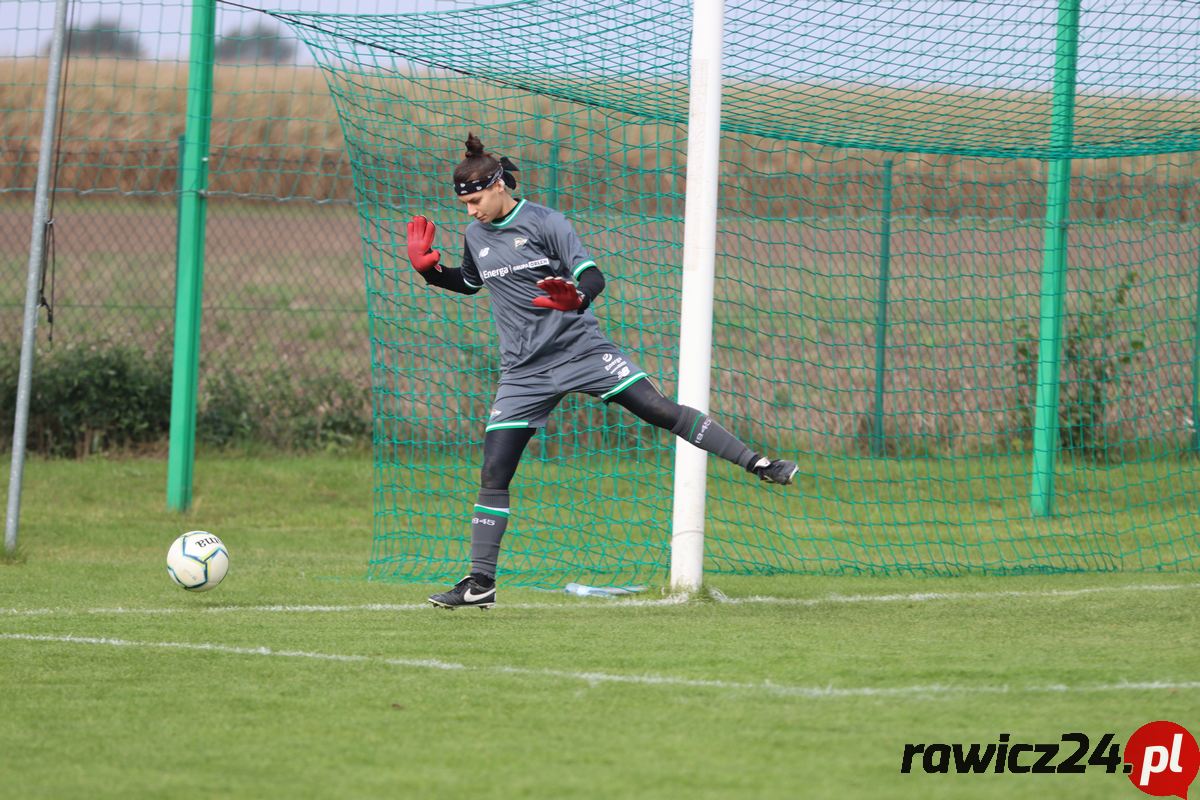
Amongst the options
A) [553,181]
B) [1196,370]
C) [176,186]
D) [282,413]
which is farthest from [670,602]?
[176,186]

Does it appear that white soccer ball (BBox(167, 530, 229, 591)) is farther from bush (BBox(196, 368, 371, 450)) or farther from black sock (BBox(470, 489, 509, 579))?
bush (BBox(196, 368, 371, 450))

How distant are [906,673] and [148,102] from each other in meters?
12.5

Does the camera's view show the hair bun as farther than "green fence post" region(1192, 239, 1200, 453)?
No

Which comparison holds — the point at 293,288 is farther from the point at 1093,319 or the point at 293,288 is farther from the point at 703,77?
the point at 703,77

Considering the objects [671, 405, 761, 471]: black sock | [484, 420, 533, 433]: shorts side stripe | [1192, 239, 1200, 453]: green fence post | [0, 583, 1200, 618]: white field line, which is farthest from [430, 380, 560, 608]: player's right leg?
[1192, 239, 1200, 453]: green fence post

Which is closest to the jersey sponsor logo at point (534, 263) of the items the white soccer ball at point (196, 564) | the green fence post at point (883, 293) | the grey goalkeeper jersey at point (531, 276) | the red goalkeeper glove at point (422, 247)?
the grey goalkeeper jersey at point (531, 276)

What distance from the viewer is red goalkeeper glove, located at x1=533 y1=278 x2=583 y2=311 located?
20.8 feet

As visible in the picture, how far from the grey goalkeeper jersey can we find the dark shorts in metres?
0.05

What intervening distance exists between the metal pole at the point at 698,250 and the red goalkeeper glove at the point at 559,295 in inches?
32.5

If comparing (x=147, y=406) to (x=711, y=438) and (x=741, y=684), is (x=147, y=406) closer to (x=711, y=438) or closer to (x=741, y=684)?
(x=711, y=438)

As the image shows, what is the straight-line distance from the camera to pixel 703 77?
708 cm

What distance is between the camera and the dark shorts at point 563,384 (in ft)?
22.4

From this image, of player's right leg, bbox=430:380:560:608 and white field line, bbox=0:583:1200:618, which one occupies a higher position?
player's right leg, bbox=430:380:560:608

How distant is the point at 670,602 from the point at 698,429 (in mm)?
913
